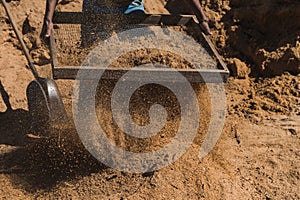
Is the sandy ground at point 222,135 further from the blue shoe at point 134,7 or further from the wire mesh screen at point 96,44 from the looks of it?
the blue shoe at point 134,7

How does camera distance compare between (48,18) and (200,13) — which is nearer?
(48,18)

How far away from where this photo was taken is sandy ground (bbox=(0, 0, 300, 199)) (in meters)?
3.43

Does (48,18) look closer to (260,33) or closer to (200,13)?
(200,13)

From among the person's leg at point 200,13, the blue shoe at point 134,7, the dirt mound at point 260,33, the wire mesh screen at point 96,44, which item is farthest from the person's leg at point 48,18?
the dirt mound at point 260,33

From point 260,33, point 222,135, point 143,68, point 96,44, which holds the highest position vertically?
point 143,68

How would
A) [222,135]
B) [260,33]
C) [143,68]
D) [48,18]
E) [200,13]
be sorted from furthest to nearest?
[260,33], [222,135], [200,13], [48,18], [143,68]

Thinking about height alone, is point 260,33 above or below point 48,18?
below

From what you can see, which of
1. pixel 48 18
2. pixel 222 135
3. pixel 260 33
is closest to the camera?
pixel 48 18

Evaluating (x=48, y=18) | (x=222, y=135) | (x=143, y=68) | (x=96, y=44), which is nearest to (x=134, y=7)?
(x=96, y=44)

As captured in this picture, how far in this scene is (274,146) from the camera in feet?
13.0

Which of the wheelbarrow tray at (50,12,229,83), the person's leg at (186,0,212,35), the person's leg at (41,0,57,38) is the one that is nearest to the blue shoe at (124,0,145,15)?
the wheelbarrow tray at (50,12,229,83)

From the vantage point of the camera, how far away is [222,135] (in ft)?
13.4

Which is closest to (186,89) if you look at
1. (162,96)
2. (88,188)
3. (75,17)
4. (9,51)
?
(162,96)

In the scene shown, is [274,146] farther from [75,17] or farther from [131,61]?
[75,17]
